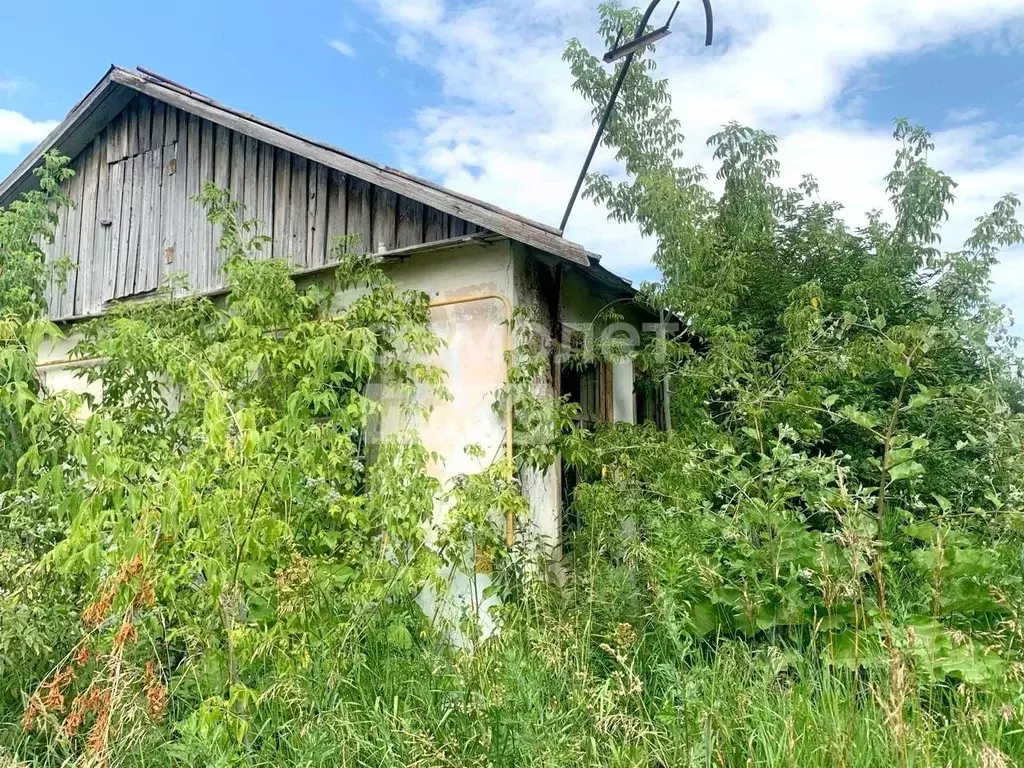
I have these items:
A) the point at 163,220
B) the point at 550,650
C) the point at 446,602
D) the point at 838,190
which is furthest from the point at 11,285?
the point at 838,190

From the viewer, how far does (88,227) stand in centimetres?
789

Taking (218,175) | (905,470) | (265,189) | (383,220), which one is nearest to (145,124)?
(218,175)

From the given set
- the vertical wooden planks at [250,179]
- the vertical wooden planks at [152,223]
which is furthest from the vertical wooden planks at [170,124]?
the vertical wooden planks at [250,179]

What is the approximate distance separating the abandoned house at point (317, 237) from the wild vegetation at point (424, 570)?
297 millimetres

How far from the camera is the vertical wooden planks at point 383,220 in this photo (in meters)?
5.76

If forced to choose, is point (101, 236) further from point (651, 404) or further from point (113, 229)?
point (651, 404)

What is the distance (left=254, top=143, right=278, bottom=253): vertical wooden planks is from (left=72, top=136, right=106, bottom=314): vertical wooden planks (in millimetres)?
2493

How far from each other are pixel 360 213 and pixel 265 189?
1.25 meters

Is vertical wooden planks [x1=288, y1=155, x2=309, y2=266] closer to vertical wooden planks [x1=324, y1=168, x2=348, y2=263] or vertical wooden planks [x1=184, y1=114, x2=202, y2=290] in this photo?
vertical wooden planks [x1=324, y1=168, x2=348, y2=263]

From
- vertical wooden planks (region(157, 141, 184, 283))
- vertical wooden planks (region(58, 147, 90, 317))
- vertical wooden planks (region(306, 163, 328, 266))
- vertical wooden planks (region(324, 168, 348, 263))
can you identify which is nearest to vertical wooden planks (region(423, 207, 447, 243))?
vertical wooden planks (region(324, 168, 348, 263))

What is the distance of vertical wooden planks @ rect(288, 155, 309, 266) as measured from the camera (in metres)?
6.23

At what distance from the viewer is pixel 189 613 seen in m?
3.42

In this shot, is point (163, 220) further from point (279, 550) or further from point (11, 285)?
point (279, 550)

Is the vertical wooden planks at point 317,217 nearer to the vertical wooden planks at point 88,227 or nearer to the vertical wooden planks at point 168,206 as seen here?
the vertical wooden planks at point 168,206
